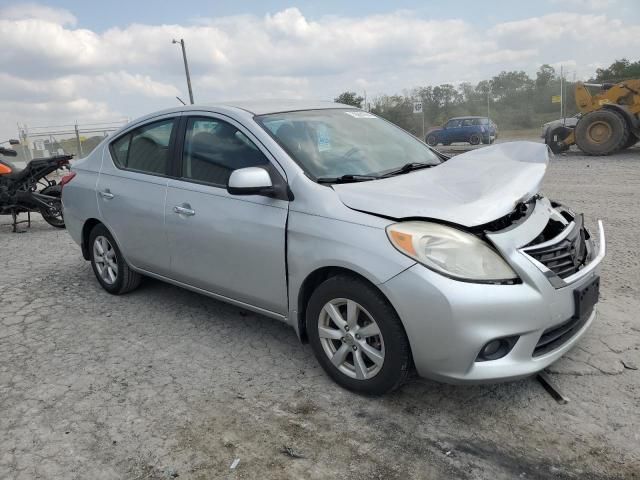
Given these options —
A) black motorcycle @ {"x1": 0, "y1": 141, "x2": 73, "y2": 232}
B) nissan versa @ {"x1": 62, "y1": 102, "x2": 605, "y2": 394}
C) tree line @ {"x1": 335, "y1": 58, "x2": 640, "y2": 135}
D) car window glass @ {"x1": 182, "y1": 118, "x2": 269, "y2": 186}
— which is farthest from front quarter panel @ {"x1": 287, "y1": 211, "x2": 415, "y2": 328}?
tree line @ {"x1": 335, "y1": 58, "x2": 640, "y2": 135}

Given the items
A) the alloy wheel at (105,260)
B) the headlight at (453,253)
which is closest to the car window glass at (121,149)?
the alloy wheel at (105,260)

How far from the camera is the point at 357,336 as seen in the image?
2.91 metres

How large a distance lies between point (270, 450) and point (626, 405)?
188cm

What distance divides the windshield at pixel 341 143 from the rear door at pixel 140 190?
1.04 metres

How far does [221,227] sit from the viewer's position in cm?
353

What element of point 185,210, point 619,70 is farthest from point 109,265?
point 619,70

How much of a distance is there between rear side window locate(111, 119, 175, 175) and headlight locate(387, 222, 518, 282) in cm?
223

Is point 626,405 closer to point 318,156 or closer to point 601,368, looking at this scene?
point 601,368

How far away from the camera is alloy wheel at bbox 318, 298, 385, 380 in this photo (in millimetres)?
2861

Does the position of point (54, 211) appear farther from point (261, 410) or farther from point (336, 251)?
point (336, 251)

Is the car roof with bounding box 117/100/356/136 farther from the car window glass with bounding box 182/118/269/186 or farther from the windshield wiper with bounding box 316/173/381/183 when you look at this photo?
the windshield wiper with bounding box 316/173/381/183

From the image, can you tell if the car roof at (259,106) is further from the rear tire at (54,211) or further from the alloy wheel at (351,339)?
the rear tire at (54,211)

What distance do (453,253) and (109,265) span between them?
3445 millimetres

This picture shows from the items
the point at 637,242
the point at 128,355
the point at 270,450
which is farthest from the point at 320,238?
the point at 637,242
